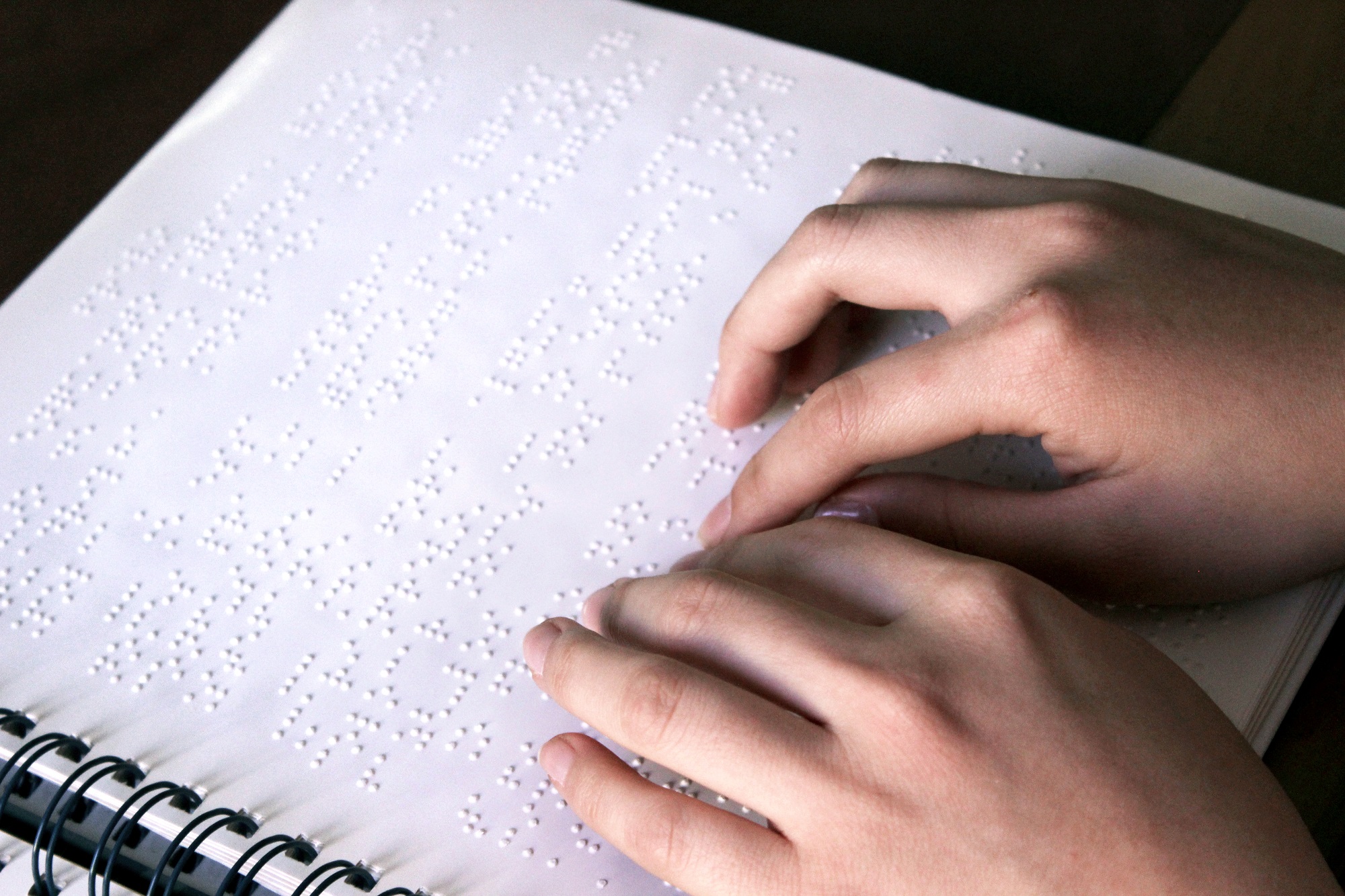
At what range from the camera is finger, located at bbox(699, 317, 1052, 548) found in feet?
1.81

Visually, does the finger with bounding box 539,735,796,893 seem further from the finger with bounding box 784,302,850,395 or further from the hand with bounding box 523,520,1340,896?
the finger with bounding box 784,302,850,395

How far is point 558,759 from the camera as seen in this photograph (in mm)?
534

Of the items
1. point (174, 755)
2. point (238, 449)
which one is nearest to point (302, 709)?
point (174, 755)

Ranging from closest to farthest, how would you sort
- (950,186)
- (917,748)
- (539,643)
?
(917,748) < (539,643) < (950,186)

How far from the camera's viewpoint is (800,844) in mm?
458


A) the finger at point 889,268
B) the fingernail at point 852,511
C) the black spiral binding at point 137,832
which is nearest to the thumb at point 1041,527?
the fingernail at point 852,511

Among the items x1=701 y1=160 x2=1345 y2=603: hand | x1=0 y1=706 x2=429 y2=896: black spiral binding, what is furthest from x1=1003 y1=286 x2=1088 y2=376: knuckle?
x1=0 y1=706 x2=429 y2=896: black spiral binding

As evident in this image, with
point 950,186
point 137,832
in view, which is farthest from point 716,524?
point 137,832

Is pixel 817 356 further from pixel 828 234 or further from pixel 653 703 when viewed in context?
pixel 653 703

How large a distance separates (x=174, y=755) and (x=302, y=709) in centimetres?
7

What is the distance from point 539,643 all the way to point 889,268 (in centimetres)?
29

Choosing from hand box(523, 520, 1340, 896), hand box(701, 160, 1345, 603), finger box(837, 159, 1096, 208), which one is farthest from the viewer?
finger box(837, 159, 1096, 208)

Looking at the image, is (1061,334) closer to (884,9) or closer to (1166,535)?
(1166,535)

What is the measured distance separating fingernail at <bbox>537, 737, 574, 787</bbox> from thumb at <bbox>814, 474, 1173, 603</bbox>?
185 mm
